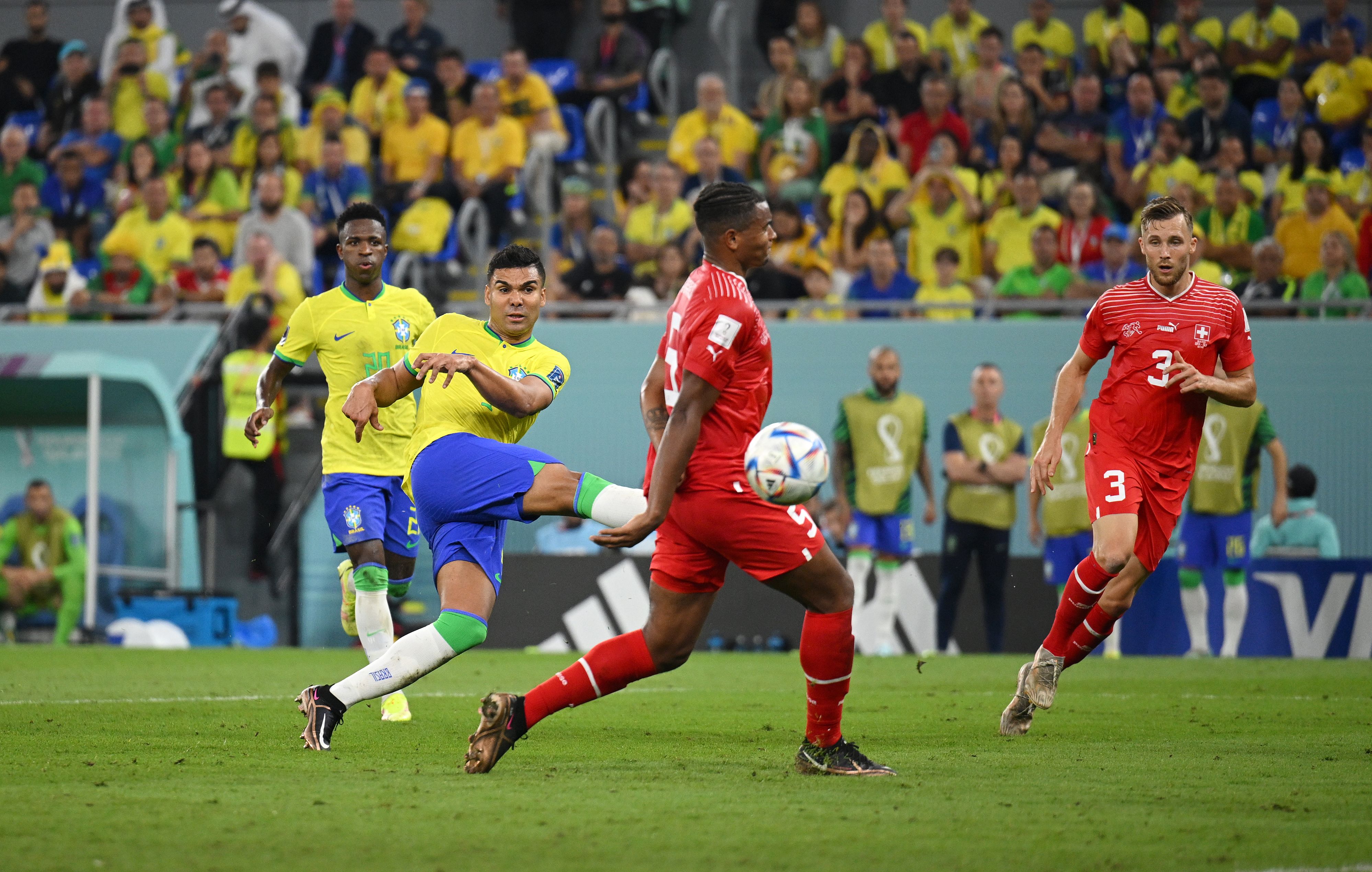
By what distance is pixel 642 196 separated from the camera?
18.7 meters

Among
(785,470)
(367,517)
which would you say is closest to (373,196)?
(367,517)

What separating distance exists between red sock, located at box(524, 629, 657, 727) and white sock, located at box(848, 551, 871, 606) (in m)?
8.55

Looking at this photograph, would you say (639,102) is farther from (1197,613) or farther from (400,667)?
(400,667)

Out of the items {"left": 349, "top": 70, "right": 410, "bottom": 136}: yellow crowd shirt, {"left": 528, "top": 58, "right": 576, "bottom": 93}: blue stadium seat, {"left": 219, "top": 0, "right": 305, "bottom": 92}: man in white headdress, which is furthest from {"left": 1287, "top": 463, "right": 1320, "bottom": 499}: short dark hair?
{"left": 219, "top": 0, "right": 305, "bottom": 92}: man in white headdress

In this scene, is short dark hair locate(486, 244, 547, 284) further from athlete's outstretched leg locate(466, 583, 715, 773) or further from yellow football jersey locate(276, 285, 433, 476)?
yellow football jersey locate(276, 285, 433, 476)

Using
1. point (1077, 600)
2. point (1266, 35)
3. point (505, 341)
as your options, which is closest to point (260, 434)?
point (505, 341)

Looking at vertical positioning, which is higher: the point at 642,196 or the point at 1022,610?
the point at 642,196

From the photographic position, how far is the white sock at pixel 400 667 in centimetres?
629

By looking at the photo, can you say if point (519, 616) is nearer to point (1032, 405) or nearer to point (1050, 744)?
point (1032, 405)

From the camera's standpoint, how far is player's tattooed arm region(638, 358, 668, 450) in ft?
19.5

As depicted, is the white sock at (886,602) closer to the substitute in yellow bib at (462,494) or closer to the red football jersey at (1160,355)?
the red football jersey at (1160,355)

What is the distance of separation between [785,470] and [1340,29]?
49.2 ft

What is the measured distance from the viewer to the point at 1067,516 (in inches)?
560

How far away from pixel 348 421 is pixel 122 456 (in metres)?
10.2
